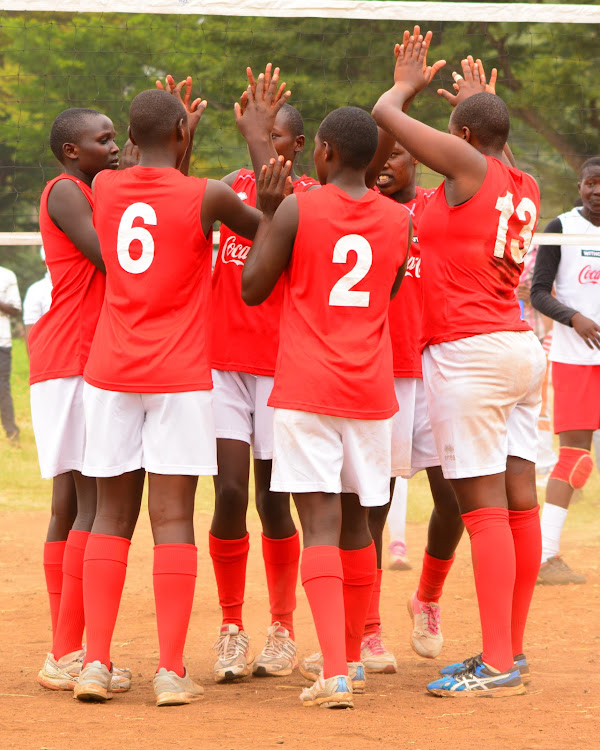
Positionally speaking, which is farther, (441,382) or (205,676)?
(205,676)

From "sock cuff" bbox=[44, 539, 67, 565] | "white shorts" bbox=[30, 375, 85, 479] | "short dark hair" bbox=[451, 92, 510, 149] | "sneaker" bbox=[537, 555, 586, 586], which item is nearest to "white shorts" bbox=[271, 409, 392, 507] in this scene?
"white shorts" bbox=[30, 375, 85, 479]

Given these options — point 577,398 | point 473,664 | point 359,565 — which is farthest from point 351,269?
point 577,398

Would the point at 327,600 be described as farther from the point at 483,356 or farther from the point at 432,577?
the point at 432,577

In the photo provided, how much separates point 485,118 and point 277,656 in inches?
108

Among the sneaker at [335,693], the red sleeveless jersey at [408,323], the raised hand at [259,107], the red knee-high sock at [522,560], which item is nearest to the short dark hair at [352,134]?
the raised hand at [259,107]

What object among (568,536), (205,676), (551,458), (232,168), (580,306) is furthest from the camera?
(551,458)

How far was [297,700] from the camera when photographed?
15.4 feet

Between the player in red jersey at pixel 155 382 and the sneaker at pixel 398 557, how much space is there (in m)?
3.97

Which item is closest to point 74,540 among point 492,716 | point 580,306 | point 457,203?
point 492,716

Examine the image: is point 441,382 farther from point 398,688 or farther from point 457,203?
point 398,688

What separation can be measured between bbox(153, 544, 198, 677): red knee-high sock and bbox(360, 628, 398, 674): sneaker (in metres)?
1.18

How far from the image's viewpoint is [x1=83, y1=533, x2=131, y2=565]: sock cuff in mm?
4535

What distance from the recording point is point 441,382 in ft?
15.8

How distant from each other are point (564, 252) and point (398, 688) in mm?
4213
